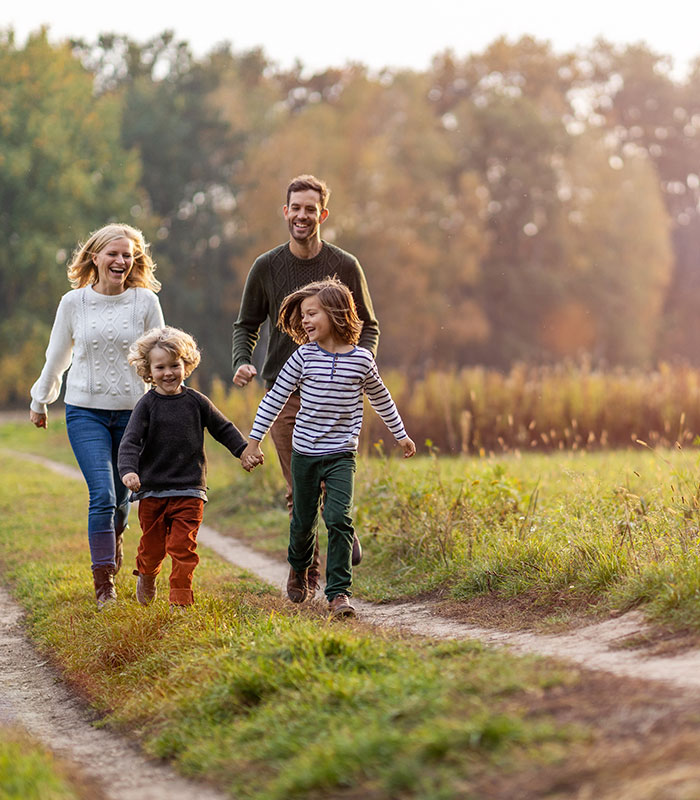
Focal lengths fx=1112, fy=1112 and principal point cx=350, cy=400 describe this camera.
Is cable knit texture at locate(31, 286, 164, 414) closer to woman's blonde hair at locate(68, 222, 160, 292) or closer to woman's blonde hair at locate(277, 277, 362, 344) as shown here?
woman's blonde hair at locate(68, 222, 160, 292)

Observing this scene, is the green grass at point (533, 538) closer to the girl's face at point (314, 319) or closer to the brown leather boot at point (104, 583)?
the brown leather boot at point (104, 583)

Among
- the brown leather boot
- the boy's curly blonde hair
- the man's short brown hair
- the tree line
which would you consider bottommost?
the brown leather boot

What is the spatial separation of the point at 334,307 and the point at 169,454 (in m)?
1.18

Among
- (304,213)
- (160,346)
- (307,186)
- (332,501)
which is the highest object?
(307,186)

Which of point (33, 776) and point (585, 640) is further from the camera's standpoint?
→ point (585, 640)

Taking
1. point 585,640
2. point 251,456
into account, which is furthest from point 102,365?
point 585,640

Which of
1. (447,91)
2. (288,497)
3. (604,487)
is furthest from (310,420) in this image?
(447,91)

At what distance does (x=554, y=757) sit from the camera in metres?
3.23

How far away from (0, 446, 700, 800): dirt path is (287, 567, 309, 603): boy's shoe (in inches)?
15.5

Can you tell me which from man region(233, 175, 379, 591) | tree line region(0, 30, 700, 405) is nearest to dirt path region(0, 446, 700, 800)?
man region(233, 175, 379, 591)

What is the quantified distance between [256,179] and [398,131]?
598 centimetres

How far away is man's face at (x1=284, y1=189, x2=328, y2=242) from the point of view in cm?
646

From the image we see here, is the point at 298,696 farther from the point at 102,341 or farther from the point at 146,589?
the point at 102,341

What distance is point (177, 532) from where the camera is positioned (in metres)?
5.90
